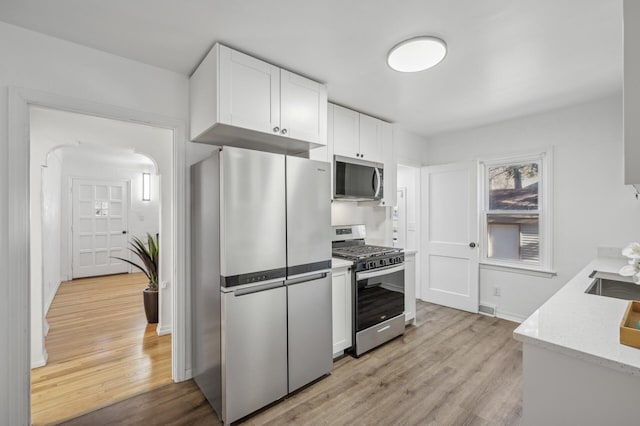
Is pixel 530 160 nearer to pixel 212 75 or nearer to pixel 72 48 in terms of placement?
pixel 212 75

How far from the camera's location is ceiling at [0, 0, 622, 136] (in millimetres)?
1592

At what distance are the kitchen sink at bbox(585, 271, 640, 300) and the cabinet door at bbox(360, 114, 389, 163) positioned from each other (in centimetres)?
222

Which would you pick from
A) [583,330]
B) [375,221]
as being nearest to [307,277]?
[583,330]

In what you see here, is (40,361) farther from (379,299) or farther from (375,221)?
(375,221)

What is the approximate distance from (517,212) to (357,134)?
230 centimetres

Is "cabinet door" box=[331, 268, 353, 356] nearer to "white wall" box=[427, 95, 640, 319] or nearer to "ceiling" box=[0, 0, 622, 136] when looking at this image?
"ceiling" box=[0, 0, 622, 136]

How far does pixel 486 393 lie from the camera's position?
2160mm

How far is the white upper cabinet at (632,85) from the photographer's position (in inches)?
42.8

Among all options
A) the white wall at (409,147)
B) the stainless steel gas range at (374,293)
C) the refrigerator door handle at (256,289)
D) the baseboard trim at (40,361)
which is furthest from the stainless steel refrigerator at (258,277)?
the white wall at (409,147)

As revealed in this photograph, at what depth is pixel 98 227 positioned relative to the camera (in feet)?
21.1

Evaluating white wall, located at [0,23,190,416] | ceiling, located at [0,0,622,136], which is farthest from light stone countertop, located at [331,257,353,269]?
white wall, located at [0,23,190,416]

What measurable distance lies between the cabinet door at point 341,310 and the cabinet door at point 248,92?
1.40 m

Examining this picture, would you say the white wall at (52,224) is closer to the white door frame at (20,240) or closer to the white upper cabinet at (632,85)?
the white door frame at (20,240)

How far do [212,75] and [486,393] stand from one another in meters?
3.06
